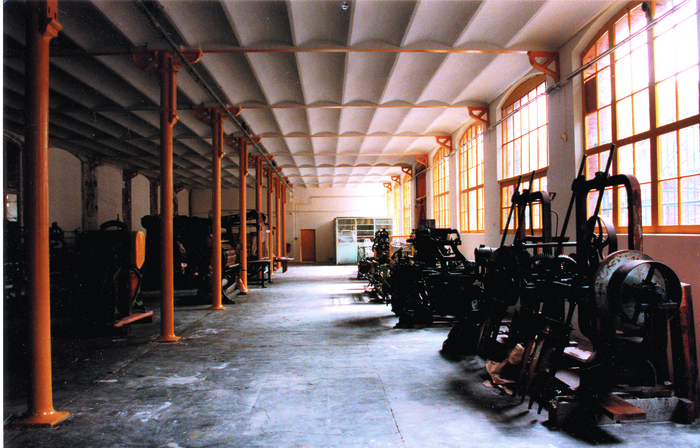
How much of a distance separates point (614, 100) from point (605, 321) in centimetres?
337

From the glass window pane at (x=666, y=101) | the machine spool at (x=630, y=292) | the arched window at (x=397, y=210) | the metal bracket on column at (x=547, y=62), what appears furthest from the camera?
the arched window at (x=397, y=210)

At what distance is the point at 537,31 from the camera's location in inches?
228

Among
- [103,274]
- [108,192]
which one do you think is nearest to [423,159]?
[103,274]

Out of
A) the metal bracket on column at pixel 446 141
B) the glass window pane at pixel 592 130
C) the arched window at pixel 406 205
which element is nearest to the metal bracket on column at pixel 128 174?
the arched window at pixel 406 205

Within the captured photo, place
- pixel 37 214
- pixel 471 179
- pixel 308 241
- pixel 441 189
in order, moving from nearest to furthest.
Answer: pixel 37 214 → pixel 471 179 → pixel 441 189 → pixel 308 241

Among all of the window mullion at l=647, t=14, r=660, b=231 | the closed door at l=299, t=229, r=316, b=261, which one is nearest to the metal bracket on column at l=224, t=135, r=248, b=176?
the window mullion at l=647, t=14, r=660, b=231

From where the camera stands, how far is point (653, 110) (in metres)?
4.59

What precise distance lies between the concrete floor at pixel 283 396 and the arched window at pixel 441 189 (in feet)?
22.0

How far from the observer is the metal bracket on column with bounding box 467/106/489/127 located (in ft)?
29.5

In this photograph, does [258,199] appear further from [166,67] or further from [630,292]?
[630,292]

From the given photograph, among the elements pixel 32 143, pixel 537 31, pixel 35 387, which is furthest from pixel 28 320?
pixel 537 31

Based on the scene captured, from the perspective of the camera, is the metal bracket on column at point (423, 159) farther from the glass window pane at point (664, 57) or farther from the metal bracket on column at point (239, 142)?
the glass window pane at point (664, 57)

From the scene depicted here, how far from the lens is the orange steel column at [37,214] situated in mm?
3307

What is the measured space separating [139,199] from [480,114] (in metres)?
14.1
